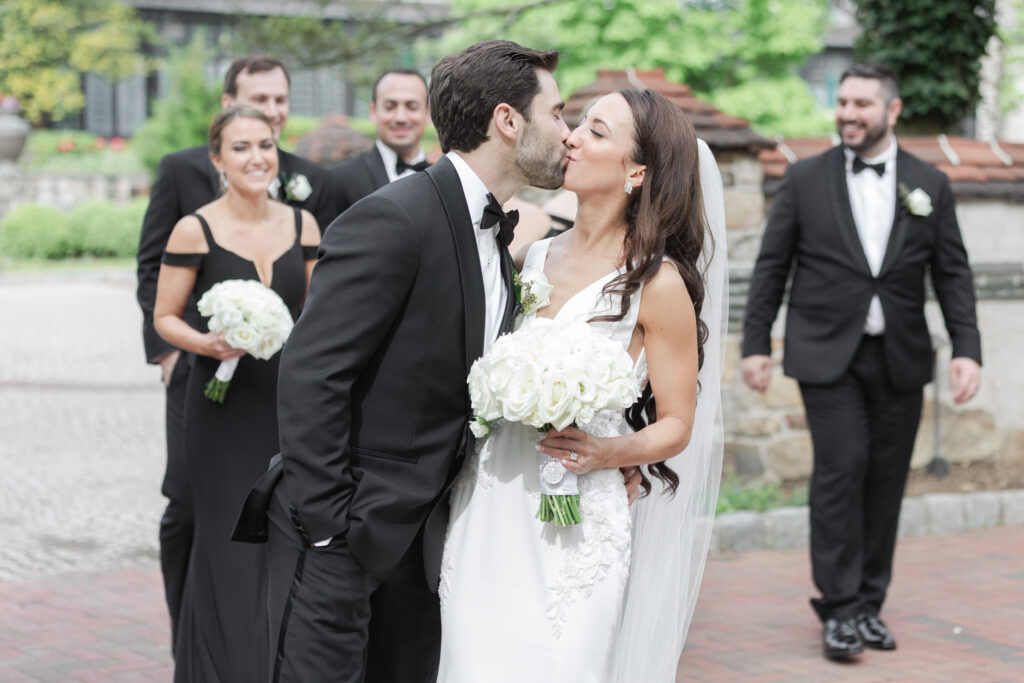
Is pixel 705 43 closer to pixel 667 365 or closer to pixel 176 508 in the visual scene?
pixel 176 508

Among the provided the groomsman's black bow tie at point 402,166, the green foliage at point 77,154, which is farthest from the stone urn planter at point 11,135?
the groomsman's black bow tie at point 402,166

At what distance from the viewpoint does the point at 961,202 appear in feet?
27.8

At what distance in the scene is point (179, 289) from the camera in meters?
4.68

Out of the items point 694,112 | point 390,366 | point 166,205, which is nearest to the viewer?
point 390,366

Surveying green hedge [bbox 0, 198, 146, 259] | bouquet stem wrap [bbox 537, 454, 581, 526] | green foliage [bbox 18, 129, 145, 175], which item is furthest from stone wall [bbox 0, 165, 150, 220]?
bouquet stem wrap [bbox 537, 454, 581, 526]

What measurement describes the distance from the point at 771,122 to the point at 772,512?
2436cm

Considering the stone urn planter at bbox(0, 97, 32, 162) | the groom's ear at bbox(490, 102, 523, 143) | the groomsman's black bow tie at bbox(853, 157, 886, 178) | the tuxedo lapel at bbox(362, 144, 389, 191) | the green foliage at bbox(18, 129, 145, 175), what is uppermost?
the groom's ear at bbox(490, 102, 523, 143)

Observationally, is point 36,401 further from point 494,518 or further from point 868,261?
point 494,518

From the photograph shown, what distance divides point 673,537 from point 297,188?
229 cm

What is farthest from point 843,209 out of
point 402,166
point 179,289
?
point 179,289

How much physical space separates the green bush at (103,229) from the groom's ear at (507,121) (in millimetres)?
25051

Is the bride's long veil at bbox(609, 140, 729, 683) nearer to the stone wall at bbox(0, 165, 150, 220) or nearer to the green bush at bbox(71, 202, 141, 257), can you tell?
the green bush at bbox(71, 202, 141, 257)

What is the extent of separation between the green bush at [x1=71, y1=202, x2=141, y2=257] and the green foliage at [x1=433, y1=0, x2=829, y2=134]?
8.14 metres

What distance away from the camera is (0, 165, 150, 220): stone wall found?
98.6 feet
